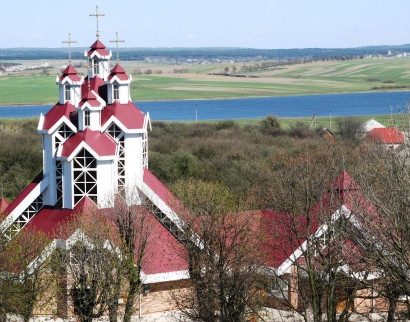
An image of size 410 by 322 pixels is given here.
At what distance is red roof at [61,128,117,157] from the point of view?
38.7 metres

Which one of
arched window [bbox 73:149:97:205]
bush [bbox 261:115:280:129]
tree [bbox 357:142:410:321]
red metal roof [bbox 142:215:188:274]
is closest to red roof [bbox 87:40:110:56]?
arched window [bbox 73:149:97:205]

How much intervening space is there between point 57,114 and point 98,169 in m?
3.78

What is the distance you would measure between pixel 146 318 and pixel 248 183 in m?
20.4

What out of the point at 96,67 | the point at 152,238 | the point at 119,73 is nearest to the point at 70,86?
the point at 96,67

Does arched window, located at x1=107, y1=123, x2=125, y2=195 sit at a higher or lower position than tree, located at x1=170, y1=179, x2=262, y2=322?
higher

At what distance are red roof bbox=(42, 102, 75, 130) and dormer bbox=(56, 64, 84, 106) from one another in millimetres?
294

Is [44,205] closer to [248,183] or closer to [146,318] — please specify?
[146,318]


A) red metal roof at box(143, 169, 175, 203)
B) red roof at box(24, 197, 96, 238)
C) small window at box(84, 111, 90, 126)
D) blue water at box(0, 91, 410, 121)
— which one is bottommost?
blue water at box(0, 91, 410, 121)

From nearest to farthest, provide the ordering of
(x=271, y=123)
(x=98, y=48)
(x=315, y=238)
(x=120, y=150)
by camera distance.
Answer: (x=315, y=238)
(x=120, y=150)
(x=98, y=48)
(x=271, y=123)

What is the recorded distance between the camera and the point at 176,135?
92.6 metres

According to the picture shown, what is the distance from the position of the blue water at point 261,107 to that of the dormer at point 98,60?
9245 cm

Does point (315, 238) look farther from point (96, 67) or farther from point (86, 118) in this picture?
point (96, 67)

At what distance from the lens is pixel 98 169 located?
127 ft

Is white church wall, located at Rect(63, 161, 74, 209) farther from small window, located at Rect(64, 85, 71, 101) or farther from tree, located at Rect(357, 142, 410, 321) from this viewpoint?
tree, located at Rect(357, 142, 410, 321)
